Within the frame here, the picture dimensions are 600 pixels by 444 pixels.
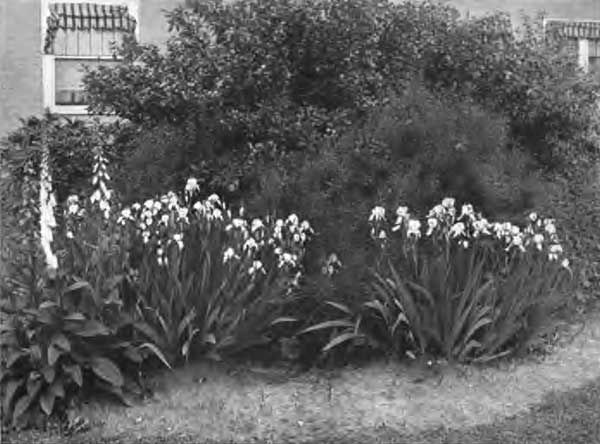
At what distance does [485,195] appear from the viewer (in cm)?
609

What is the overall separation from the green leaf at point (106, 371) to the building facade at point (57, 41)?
6.49 metres

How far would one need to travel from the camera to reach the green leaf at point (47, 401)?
464cm

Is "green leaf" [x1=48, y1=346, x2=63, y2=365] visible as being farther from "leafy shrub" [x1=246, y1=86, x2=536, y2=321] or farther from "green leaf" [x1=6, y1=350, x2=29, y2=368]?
"leafy shrub" [x1=246, y1=86, x2=536, y2=321]

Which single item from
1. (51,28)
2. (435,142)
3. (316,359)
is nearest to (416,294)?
(316,359)

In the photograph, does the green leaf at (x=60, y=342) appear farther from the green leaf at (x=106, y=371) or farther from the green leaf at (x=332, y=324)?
the green leaf at (x=332, y=324)

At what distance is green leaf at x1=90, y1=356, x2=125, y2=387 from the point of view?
480 centimetres

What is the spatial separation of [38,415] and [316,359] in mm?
1799

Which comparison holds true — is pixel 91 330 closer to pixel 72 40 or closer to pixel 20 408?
pixel 20 408

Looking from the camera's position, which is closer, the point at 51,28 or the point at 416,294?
the point at 416,294

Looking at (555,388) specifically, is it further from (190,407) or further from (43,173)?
(43,173)

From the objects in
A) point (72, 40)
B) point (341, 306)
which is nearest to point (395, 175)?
point (341, 306)

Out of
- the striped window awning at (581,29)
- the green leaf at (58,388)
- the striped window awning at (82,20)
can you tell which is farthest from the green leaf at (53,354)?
the striped window awning at (581,29)

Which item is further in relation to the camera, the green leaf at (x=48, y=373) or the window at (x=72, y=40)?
the window at (x=72, y=40)

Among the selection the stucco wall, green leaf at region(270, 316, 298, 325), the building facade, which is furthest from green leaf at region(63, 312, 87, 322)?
the stucco wall
